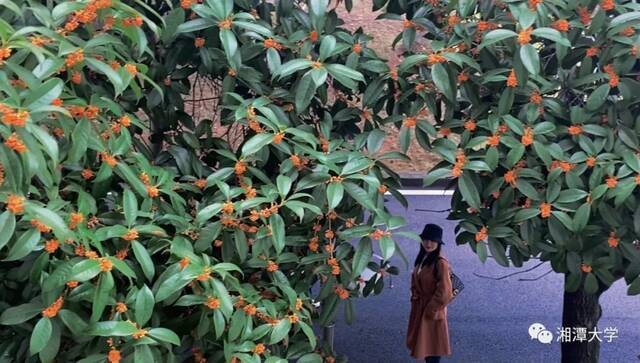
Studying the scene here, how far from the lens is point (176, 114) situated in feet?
8.00

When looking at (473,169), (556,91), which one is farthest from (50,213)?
(556,91)

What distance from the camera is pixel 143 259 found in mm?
1743

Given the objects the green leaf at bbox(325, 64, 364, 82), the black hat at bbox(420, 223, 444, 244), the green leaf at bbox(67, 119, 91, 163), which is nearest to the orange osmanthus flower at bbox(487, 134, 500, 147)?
the green leaf at bbox(325, 64, 364, 82)

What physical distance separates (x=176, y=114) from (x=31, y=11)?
67cm

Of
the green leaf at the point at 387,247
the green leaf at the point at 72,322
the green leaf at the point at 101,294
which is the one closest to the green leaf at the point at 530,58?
the green leaf at the point at 387,247

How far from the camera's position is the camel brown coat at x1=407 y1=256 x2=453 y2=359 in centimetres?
396

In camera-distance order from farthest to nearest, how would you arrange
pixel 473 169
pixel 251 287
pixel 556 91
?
pixel 556 91 → pixel 473 169 → pixel 251 287

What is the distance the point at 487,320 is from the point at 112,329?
4.32 meters

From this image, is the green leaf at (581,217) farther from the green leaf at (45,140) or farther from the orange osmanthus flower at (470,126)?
the green leaf at (45,140)

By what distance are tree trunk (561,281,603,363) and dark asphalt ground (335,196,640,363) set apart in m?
1.52

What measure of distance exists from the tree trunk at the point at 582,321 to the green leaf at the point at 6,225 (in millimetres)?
2549

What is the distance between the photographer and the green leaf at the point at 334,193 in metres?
1.96

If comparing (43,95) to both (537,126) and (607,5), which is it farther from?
(607,5)

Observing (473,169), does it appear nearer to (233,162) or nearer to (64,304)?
(233,162)
